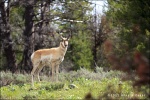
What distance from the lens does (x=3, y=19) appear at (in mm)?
28469

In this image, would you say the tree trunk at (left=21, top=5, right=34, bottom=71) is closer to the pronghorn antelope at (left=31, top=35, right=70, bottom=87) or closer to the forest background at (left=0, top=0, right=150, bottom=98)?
the forest background at (left=0, top=0, right=150, bottom=98)

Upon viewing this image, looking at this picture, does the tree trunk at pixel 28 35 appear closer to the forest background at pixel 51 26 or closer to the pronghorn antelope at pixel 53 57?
the forest background at pixel 51 26

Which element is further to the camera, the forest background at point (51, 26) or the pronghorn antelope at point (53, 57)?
the pronghorn antelope at point (53, 57)

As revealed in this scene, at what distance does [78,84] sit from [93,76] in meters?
3.67

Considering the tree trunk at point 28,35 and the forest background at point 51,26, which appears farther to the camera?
the tree trunk at point 28,35

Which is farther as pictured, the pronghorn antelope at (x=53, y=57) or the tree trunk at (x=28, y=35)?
the tree trunk at (x=28, y=35)

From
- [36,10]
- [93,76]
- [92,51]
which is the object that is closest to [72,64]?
[92,51]

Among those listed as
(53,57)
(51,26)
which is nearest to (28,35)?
(51,26)

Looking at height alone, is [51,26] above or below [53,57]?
below

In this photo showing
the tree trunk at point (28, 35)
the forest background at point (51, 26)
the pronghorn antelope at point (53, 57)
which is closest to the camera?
the forest background at point (51, 26)

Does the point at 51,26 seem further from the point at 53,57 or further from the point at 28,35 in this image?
the point at 53,57

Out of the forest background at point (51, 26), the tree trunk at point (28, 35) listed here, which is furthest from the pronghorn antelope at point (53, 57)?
the tree trunk at point (28, 35)

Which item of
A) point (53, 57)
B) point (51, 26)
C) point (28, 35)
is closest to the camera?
point (53, 57)

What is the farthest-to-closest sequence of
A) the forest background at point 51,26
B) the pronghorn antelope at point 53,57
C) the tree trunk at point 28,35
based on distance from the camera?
1. the tree trunk at point 28,35
2. the pronghorn antelope at point 53,57
3. the forest background at point 51,26
